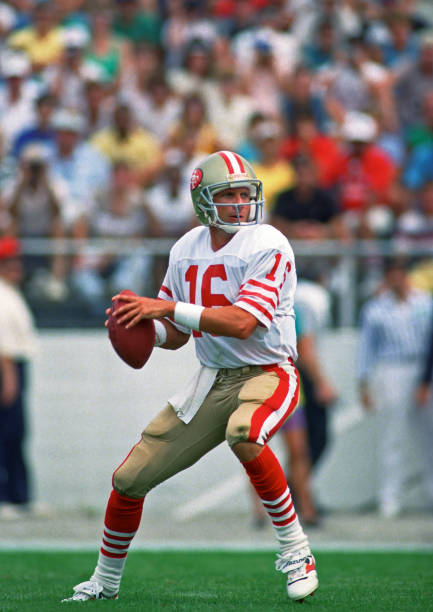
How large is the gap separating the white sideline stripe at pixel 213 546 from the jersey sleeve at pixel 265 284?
3.51 metres

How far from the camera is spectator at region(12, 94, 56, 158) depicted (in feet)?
37.7

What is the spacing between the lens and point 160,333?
17.7ft

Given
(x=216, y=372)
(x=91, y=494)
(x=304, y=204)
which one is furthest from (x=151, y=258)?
(x=216, y=372)

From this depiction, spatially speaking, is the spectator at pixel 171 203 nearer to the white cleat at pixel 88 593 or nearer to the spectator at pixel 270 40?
the spectator at pixel 270 40

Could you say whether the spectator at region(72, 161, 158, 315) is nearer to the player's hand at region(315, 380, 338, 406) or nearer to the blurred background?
the blurred background

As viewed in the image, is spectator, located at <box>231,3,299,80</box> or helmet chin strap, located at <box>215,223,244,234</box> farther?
spectator, located at <box>231,3,299,80</box>

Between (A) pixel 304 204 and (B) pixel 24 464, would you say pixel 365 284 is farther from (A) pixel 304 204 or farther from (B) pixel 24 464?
(B) pixel 24 464

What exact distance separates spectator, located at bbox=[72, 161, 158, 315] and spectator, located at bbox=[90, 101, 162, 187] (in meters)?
0.70

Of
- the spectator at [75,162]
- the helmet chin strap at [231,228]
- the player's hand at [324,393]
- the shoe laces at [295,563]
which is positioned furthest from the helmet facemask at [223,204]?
the spectator at [75,162]

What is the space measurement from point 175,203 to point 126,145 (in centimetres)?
132

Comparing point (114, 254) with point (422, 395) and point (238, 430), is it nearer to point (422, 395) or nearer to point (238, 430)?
point (422, 395)

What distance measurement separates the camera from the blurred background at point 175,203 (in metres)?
10.3

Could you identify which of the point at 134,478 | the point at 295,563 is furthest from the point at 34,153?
the point at 295,563

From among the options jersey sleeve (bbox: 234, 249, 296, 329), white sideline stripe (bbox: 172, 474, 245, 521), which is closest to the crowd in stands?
white sideline stripe (bbox: 172, 474, 245, 521)
